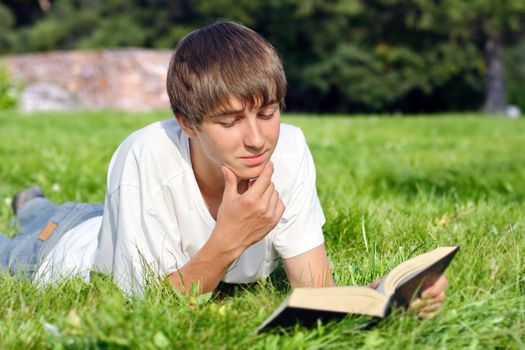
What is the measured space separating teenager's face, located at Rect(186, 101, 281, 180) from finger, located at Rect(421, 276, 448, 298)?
648 millimetres

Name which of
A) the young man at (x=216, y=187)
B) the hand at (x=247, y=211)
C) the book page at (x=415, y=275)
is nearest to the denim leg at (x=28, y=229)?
the young man at (x=216, y=187)

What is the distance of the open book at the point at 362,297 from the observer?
186cm

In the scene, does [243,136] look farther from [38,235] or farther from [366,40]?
[366,40]

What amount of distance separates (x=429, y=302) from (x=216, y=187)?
934 mm

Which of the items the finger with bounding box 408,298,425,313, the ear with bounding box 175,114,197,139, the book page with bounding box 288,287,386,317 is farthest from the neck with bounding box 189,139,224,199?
the finger with bounding box 408,298,425,313

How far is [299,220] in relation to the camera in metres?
2.63

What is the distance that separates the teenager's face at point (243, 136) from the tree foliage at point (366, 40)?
23.2 meters

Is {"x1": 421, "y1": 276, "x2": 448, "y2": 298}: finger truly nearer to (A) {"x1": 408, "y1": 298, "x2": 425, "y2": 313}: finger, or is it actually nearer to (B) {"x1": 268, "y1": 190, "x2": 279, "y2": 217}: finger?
(A) {"x1": 408, "y1": 298, "x2": 425, "y2": 313}: finger

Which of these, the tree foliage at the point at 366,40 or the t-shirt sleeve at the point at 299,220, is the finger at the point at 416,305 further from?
the tree foliage at the point at 366,40

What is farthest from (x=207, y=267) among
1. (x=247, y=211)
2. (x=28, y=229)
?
(x=28, y=229)

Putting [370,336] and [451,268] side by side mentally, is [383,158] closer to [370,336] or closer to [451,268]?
[451,268]

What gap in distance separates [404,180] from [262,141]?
3.26 metres

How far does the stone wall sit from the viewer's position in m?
17.6

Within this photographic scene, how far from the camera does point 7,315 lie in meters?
2.07
